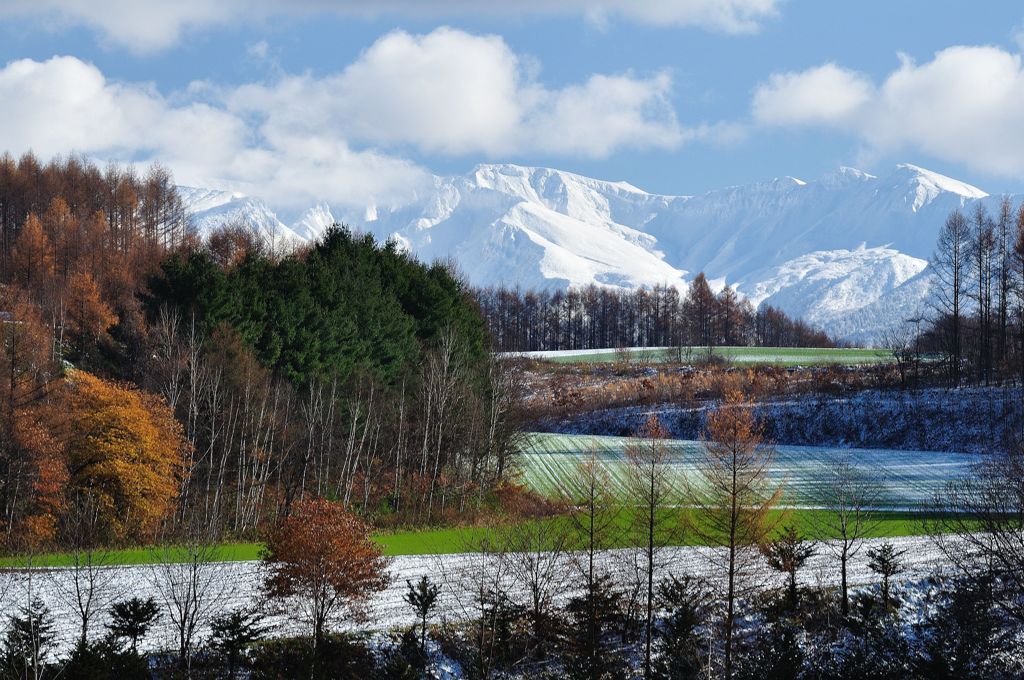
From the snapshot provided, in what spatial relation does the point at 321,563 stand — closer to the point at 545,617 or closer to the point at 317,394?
the point at 545,617

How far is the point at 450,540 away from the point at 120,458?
14018 millimetres

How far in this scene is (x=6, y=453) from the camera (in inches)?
1420

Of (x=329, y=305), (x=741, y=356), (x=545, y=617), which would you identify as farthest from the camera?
(x=741, y=356)

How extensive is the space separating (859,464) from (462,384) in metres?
Result: 24.6

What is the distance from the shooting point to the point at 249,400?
4416 cm

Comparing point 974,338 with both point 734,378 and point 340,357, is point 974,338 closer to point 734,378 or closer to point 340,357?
point 734,378

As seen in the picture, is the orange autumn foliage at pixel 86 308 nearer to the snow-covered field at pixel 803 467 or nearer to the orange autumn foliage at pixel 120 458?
the orange autumn foliage at pixel 120 458

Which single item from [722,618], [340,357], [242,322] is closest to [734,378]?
[340,357]

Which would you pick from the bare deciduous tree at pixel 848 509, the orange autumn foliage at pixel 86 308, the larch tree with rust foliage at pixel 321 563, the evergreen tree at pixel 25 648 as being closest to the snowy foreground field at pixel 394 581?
the larch tree with rust foliage at pixel 321 563

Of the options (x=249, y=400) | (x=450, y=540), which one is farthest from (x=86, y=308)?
(x=450, y=540)

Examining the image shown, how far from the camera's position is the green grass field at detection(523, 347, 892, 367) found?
104m

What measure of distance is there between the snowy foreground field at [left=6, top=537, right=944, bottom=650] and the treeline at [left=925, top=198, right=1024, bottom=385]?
110ft

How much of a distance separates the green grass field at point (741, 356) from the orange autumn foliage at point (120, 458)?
70651 millimetres

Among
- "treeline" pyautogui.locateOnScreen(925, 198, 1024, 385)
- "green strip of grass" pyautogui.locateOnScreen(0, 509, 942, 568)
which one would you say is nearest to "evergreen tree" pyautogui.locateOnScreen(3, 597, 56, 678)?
"green strip of grass" pyautogui.locateOnScreen(0, 509, 942, 568)
